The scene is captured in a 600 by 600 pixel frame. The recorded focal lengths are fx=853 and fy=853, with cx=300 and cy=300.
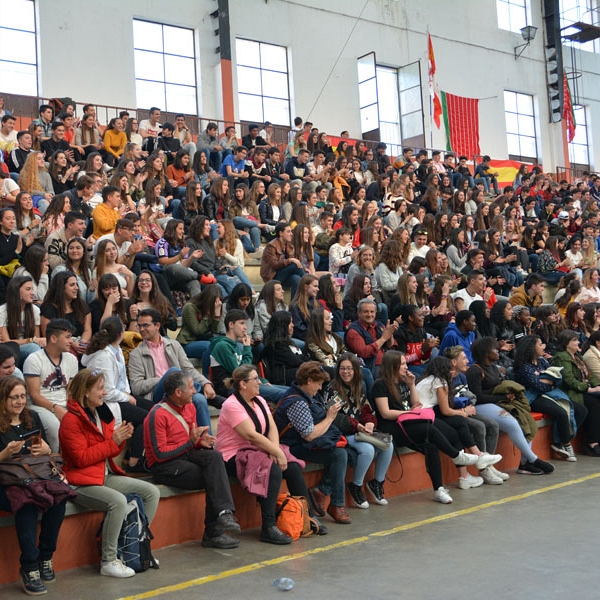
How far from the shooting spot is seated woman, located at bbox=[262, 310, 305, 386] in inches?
315

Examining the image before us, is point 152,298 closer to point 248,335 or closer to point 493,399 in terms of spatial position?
point 248,335

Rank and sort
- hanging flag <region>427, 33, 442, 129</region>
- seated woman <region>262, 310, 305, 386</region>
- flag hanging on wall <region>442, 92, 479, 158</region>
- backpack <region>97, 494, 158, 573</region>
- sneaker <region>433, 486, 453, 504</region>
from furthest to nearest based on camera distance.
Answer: flag hanging on wall <region>442, 92, 479, 158</region> < hanging flag <region>427, 33, 442, 129</region> < seated woman <region>262, 310, 305, 386</region> < sneaker <region>433, 486, 453, 504</region> < backpack <region>97, 494, 158, 573</region>

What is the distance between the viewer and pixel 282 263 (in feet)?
33.7

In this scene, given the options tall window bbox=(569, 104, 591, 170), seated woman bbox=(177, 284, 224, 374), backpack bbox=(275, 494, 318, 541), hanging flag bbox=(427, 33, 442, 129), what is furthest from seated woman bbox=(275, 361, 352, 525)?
tall window bbox=(569, 104, 591, 170)

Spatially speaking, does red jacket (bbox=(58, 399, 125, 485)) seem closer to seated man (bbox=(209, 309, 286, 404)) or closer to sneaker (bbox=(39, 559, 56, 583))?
sneaker (bbox=(39, 559, 56, 583))

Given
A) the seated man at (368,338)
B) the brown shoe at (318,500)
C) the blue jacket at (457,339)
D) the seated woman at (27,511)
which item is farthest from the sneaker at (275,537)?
the blue jacket at (457,339)

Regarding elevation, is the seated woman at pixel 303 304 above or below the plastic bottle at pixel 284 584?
above

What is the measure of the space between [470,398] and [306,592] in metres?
3.90

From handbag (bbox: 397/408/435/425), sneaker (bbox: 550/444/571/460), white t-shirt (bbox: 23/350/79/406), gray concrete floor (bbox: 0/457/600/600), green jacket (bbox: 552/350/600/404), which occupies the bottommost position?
gray concrete floor (bbox: 0/457/600/600)

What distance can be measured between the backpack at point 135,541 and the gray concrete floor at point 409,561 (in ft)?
0.35

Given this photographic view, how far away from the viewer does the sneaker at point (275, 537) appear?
19.4 ft

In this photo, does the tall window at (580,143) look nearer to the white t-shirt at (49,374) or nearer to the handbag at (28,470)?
the white t-shirt at (49,374)

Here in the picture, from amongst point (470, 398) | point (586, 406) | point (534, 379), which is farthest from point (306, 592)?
point (586, 406)

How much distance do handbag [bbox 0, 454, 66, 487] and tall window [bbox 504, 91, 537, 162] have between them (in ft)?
73.6
